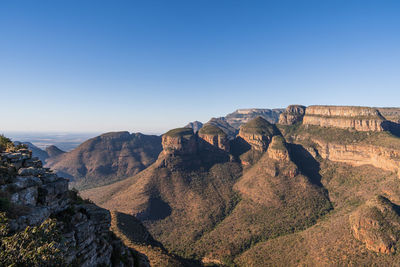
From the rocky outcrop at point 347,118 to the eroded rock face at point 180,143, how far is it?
114 meters

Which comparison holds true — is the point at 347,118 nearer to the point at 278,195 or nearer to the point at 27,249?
the point at 278,195

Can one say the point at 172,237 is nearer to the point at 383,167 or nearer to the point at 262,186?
the point at 262,186

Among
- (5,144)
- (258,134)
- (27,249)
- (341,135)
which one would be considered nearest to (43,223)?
(27,249)

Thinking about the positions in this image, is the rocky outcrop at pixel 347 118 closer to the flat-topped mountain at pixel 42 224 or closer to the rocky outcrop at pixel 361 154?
the rocky outcrop at pixel 361 154

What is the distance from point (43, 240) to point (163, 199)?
115 m

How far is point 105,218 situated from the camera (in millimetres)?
26156

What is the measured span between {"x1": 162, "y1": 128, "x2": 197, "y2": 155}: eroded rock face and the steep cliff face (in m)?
131

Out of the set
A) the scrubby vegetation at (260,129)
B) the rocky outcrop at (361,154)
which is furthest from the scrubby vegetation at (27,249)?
the scrubby vegetation at (260,129)

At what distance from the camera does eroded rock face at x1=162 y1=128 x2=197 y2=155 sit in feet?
513

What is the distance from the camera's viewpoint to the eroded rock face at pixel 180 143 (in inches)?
6156

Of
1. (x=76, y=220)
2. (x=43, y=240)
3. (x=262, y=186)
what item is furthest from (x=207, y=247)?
(x=43, y=240)

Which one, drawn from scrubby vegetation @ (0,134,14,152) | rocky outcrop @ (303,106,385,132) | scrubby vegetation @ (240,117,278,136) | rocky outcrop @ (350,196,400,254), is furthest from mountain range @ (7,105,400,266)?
scrubby vegetation @ (0,134,14,152)

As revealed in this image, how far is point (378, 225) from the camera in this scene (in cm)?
6575

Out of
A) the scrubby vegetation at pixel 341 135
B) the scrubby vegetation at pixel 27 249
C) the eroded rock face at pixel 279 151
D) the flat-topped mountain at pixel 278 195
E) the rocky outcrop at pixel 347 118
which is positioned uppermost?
the rocky outcrop at pixel 347 118
